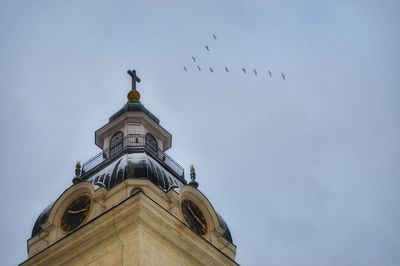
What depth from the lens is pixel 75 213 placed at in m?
39.6

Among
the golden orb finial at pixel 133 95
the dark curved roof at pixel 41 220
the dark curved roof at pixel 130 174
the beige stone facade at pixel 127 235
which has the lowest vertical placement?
the beige stone facade at pixel 127 235

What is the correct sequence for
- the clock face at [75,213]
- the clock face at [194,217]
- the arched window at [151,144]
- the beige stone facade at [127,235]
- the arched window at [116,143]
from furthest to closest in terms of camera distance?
1. the arched window at [116,143]
2. the arched window at [151,144]
3. the clock face at [194,217]
4. the clock face at [75,213]
5. the beige stone facade at [127,235]

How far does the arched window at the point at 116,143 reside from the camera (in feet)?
151

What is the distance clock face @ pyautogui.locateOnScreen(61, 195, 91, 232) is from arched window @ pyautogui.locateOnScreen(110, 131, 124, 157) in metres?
5.73

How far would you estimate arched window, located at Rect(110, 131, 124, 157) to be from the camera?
1809 inches

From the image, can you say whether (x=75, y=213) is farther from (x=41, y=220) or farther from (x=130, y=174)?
(x=130, y=174)

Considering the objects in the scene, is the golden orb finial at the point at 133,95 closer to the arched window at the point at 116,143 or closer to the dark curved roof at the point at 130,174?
the arched window at the point at 116,143

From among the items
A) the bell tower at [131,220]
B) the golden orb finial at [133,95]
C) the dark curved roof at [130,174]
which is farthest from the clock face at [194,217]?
the golden orb finial at [133,95]

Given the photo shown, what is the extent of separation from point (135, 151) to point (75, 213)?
16.2ft

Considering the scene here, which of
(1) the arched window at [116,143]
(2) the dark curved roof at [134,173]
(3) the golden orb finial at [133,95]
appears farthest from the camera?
(3) the golden orb finial at [133,95]

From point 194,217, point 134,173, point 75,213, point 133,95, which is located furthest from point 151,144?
point 75,213

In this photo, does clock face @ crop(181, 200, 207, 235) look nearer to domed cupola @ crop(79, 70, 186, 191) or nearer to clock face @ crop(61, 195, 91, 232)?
domed cupola @ crop(79, 70, 186, 191)

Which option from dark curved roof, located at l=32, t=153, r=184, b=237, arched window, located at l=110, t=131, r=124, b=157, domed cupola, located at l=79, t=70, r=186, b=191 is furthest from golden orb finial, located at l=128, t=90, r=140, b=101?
dark curved roof, located at l=32, t=153, r=184, b=237

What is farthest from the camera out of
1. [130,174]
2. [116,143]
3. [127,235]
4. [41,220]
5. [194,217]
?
[116,143]
